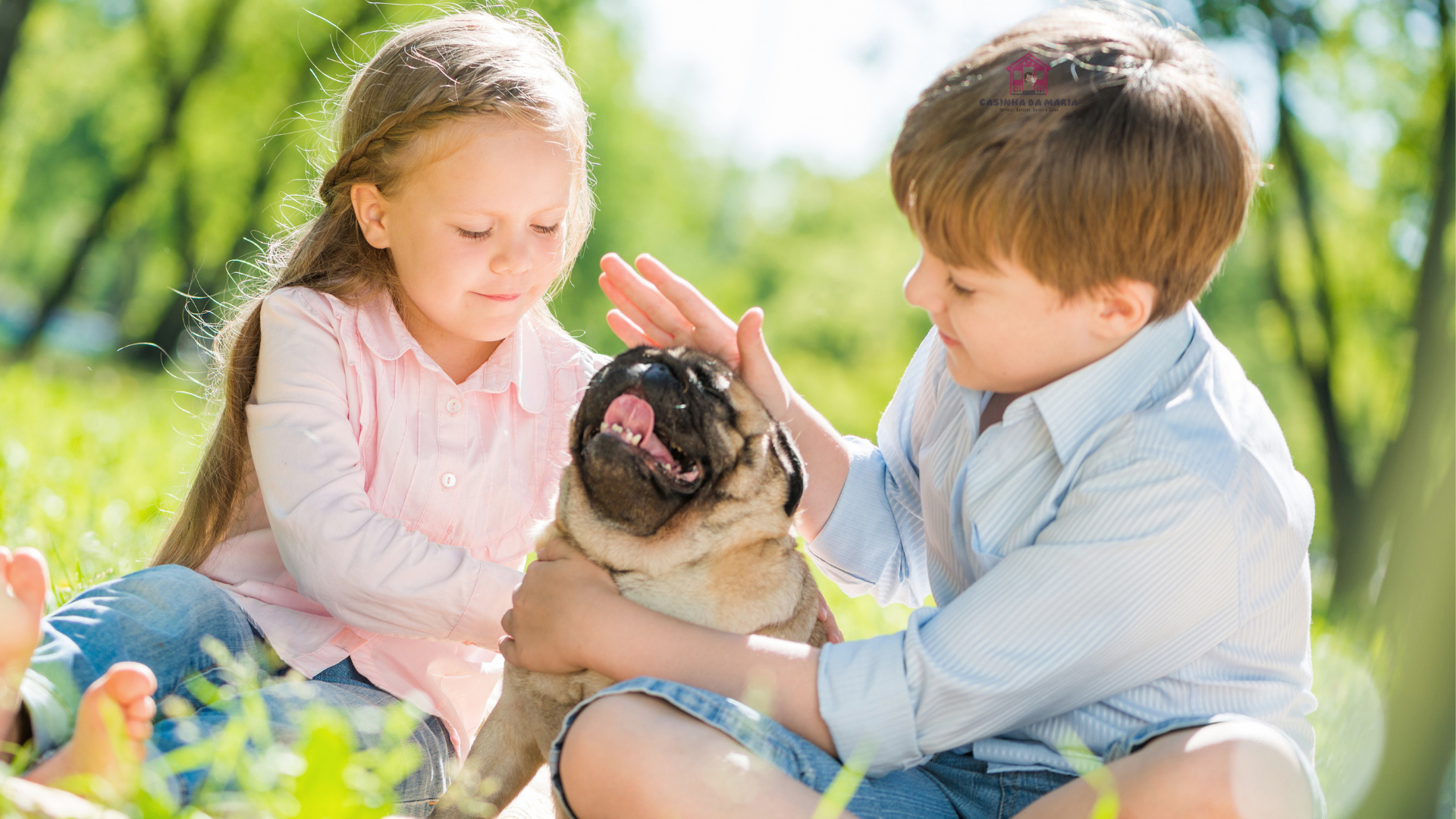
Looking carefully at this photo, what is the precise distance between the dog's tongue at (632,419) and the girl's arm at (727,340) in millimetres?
299

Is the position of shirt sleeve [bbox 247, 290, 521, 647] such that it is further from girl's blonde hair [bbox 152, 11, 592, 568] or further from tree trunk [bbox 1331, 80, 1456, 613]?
tree trunk [bbox 1331, 80, 1456, 613]

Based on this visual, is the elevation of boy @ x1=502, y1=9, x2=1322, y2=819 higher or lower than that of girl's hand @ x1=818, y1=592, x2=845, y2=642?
higher

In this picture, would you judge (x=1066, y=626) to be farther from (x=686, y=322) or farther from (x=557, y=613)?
(x=686, y=322)

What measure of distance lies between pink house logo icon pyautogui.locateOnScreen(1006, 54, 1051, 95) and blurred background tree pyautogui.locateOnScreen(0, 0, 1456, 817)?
0.43m

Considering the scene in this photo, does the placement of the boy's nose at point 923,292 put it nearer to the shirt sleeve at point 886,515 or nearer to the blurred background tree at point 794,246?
the blurred background tree at point 794,246

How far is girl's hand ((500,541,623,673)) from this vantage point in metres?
2.07

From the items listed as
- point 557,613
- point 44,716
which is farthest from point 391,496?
point 44,716

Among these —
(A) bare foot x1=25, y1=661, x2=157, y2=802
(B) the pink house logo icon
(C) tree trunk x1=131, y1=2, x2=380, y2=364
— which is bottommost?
(C) tree trunk x1=131, y1=2, x2=380, y2=364

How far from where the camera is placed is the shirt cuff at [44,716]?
1759 millimetres

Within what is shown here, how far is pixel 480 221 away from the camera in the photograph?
2516 mm

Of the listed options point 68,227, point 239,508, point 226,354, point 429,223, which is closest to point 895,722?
point 429,223

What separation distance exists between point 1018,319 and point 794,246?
85.5 ft

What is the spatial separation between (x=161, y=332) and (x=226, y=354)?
15.7 meters

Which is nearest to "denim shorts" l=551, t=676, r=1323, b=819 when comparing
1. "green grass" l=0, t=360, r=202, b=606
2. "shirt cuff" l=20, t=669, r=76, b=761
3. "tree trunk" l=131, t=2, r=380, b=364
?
"shirt cuff" l=20, t=669, r=76, b=761
